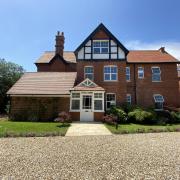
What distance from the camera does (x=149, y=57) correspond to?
29.0 metres

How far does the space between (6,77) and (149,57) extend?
2636cm

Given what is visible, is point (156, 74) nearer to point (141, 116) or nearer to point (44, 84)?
point (141, 116)

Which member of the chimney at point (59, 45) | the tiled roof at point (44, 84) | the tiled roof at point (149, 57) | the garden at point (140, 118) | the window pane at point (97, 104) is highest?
the chimney at point (59, 45)

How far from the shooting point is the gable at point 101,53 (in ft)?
82.4

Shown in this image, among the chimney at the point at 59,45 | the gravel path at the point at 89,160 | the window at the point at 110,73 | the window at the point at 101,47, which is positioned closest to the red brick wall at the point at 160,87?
the window at the point at 110,73

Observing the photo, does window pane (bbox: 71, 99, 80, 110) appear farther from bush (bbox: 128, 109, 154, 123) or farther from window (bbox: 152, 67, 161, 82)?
window (bbox: 152, 67, 161, 82)

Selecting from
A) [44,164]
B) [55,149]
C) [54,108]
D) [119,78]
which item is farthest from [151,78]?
[44,164]

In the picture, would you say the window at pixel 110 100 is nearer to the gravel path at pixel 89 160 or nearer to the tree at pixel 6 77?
the gravel path at pixel 89 160

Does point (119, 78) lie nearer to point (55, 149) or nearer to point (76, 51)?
point (76, 51)

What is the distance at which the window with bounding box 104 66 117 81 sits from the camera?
25.1 metres

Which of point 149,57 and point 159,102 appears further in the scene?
point 149,57

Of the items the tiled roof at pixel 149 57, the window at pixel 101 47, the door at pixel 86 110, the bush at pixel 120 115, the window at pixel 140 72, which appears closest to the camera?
the bush at pixel 120 115

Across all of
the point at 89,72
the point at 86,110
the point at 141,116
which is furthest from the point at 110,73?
the point at 141,116

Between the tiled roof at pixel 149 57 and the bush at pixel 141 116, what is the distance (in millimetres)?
9783
